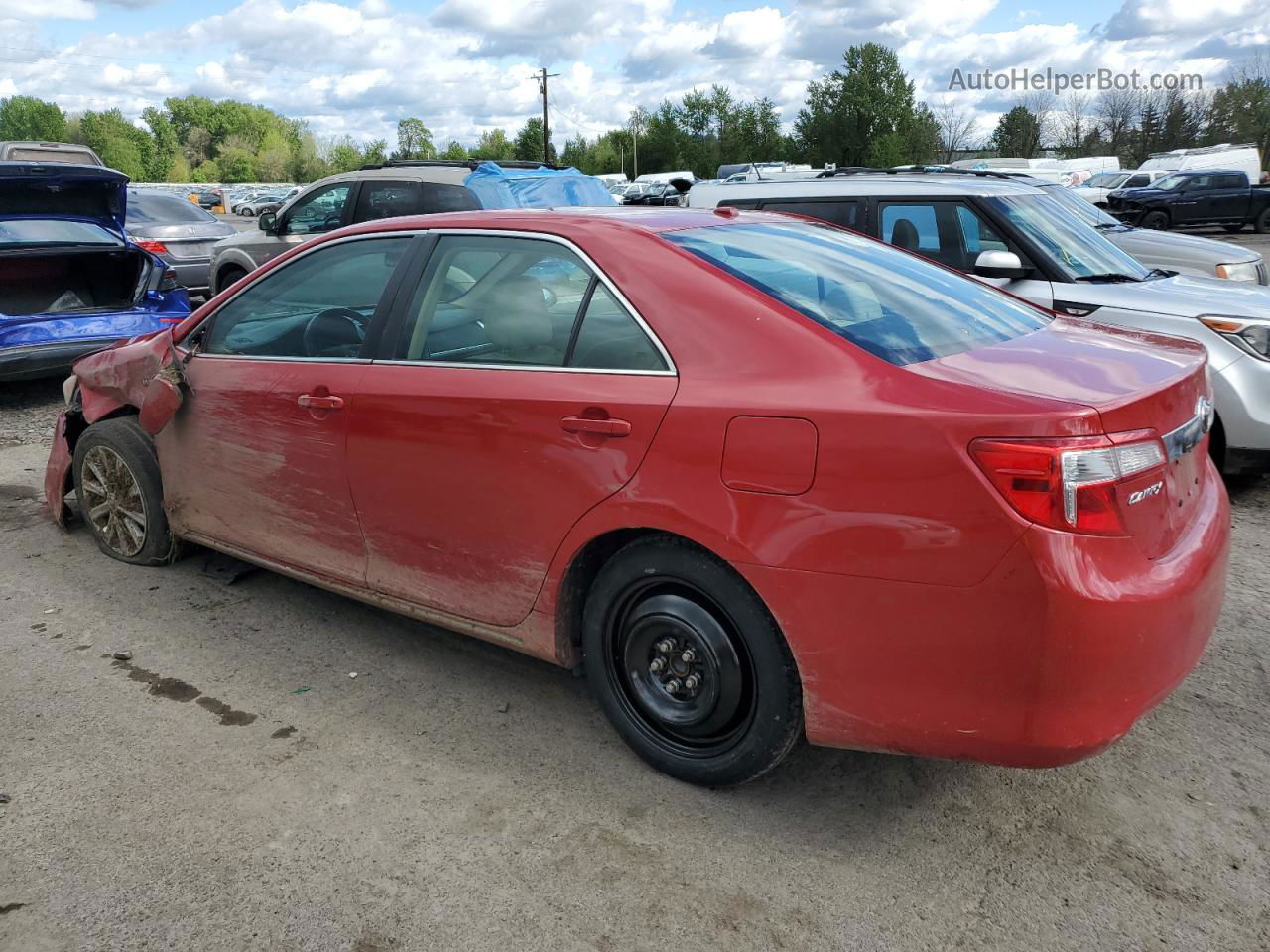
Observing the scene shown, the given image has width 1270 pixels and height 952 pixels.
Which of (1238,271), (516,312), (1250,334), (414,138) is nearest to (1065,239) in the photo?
(1250,334)

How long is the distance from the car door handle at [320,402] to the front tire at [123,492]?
1290 mm

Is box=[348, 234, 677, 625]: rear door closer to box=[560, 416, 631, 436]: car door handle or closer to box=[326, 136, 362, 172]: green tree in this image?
box=[560, 416, 631, 436]: car door handle

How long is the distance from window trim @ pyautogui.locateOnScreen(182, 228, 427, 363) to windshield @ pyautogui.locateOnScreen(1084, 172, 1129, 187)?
110 feet

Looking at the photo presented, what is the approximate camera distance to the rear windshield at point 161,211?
13.4 metres

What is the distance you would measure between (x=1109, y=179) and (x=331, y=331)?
3437cm

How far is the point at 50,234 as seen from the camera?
27.8 ft

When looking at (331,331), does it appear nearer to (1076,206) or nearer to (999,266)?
(999,266)

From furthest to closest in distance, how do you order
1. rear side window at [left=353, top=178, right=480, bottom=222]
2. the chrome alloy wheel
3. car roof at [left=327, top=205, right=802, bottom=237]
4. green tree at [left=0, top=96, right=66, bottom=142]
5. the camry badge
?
green tree at [left=0, top=96, right=66, bottom=142] < rear side window at [left=353, top=178, right=480, bottom=222] < the chrome alloy wheel < car roof at [left=327, top=205, right=802, bottom=237] < the camry badge

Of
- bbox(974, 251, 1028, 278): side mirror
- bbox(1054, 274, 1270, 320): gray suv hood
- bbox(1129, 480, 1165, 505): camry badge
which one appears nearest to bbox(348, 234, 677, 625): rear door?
bbox(1129, 480, 1165, 505): camry badge

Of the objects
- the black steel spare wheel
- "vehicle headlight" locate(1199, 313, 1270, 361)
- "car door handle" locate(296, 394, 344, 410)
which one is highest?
"car door handle" locate(296, 394, 344, 410)

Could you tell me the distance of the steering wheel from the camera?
3.70 metres

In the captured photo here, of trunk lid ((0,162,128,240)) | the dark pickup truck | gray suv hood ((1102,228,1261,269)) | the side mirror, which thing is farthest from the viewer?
the dark pickup truck

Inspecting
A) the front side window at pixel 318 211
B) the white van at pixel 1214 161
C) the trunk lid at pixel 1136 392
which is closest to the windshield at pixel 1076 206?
the trunk lid at pixel 1136 392

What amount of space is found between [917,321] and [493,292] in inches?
53.3
